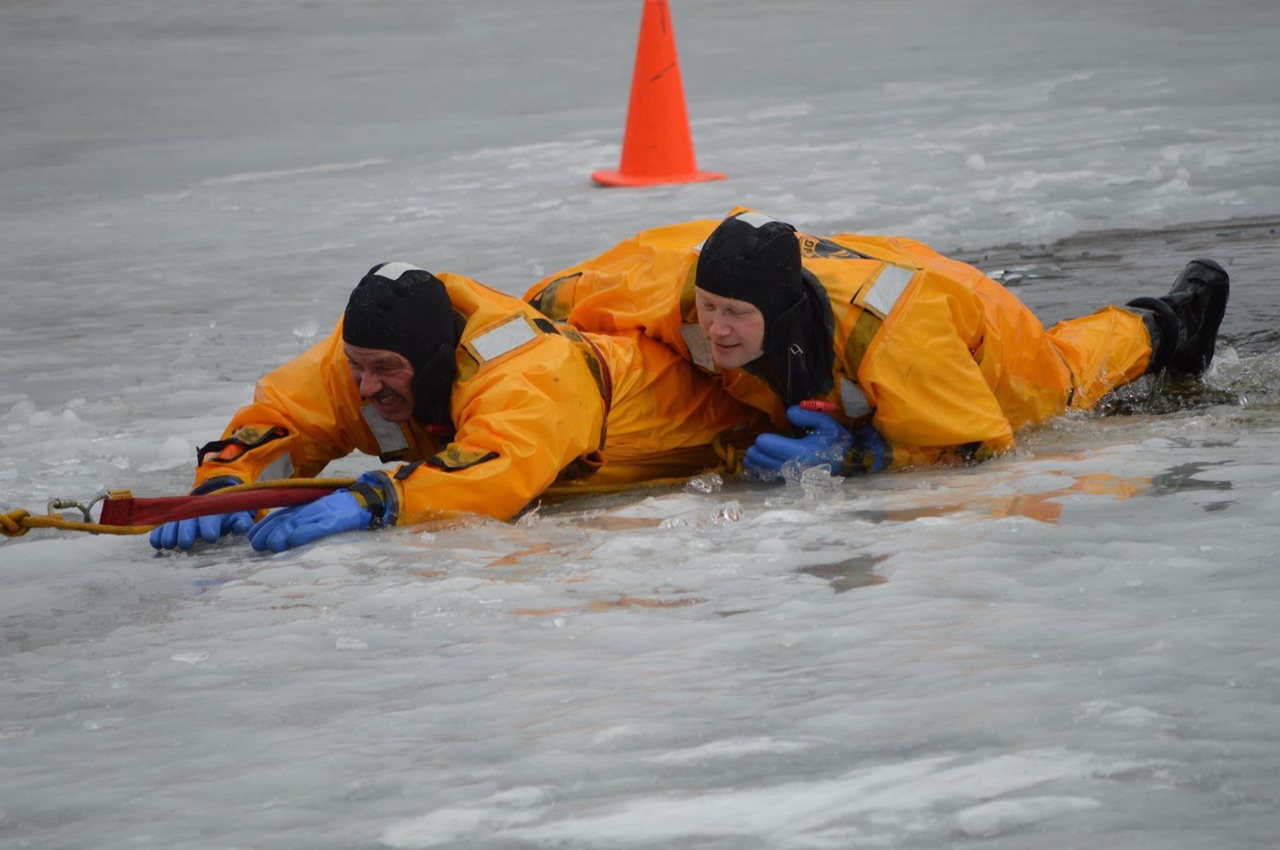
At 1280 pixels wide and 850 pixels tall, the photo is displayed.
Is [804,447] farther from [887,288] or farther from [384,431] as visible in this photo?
[384,431]

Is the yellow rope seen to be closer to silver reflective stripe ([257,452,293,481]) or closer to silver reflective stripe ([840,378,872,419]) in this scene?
silver reflective stripe ([257,452,293,481])

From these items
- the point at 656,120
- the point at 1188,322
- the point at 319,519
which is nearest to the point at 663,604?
the point at 319,519

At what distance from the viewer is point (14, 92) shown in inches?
489

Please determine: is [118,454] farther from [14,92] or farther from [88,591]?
[14,92]

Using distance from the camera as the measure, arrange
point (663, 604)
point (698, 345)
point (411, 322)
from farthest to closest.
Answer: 1. point (698, 345)
2. point (411, 322)
3. point (663, 604)

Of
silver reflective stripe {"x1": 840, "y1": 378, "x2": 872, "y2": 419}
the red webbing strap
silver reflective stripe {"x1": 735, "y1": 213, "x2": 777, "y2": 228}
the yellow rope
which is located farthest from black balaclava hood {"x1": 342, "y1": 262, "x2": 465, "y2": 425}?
silver reflective stripe {"x1": 840, "y1": 378, "x2": 872, "y2": 419}

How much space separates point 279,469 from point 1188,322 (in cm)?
300

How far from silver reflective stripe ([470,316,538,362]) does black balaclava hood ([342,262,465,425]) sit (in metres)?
0.08

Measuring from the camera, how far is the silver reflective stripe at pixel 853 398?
13.8ft

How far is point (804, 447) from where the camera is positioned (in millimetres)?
4203

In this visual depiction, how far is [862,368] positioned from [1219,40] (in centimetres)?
934

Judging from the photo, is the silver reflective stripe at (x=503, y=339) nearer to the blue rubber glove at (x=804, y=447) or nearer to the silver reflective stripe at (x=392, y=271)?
the silver reflective stripe at (x=392, y=271)

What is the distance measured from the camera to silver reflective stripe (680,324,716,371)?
4426mm

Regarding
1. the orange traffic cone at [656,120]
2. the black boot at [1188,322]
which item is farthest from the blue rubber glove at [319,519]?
the orange traffic cone at [656,120]
